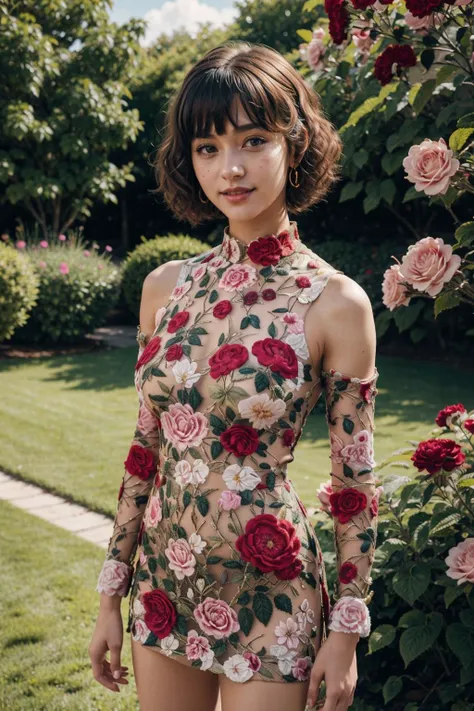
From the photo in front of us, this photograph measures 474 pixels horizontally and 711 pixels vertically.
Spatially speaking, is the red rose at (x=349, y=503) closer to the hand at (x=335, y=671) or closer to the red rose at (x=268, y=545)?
the red rose at (x=268, y=545)

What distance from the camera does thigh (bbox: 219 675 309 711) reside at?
1533mm

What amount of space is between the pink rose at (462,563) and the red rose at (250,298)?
89 cm

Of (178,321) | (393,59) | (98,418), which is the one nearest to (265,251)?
(178,321)

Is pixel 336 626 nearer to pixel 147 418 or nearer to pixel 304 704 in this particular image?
pixel 304 704

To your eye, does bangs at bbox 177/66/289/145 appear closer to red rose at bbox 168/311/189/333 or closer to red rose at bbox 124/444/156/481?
red rose at bbox 168/311/189/333

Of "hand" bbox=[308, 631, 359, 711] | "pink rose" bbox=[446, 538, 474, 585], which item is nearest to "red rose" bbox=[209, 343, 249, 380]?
"hand" bbox=[308, 631, 359, 711]

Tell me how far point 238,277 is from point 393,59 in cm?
81

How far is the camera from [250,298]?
170cm

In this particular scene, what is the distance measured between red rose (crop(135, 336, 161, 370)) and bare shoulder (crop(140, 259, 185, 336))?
0.13m

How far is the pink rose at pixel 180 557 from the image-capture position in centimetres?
163

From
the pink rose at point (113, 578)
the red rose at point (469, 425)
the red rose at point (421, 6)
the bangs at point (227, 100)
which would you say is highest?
the red rose at point (421, 6)

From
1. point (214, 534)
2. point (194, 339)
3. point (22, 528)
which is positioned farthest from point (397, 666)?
point (22, 528)

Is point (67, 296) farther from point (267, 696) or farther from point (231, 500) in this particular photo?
point (267, 696)

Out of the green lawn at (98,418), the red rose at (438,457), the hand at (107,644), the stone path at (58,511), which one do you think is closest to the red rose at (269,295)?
the red rose at (438,457)
